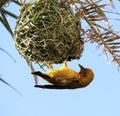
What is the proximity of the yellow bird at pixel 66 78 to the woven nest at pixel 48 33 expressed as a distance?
106 mm

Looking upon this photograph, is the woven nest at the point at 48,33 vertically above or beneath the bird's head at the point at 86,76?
Answer: above

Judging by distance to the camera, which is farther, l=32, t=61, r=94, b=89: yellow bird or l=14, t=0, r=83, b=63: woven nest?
l=14, t=0, r=83, b=63: woven nest

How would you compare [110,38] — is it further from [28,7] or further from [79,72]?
[28,7]

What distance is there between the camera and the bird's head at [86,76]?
219cm

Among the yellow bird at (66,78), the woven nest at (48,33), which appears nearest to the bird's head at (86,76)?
the yellow bird at (66,78)

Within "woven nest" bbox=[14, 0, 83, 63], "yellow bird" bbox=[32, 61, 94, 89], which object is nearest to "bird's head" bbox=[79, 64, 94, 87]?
"yellow bird" bbox=[32, 61, 94, 89]

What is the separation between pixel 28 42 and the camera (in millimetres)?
2252

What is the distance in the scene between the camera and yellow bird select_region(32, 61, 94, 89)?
2080 mm

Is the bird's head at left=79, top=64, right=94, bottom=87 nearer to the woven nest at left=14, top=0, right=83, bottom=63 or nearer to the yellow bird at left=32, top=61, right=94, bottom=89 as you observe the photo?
the yellow bird at left=32, top=61, right=94, bottom=89

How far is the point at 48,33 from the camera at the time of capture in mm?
2217

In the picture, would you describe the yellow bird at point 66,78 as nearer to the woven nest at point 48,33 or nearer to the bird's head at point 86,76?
the bird's head at point 86,76

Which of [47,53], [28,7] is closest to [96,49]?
[47,53]

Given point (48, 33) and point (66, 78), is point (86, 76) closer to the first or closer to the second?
point (66, 78)

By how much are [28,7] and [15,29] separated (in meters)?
0.13
